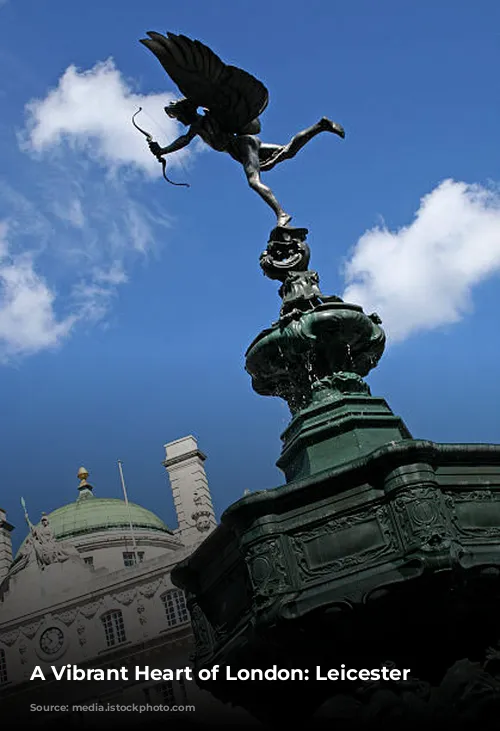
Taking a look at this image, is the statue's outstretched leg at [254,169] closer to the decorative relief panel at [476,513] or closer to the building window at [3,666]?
the decorative relief panel at [476,513]

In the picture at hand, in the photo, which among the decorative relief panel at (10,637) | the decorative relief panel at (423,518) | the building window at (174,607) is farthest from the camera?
the decorative relief panel at (10,637)

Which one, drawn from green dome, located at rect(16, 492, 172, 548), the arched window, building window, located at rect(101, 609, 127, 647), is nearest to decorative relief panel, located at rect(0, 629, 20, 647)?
the arched window

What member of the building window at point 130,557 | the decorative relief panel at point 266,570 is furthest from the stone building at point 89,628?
the decorative relief panel at point 266,570

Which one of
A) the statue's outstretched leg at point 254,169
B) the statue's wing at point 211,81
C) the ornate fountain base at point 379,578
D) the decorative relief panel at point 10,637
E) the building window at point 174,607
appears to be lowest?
the ornate fountain base at point 379,578

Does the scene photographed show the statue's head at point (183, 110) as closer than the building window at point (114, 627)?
Yes

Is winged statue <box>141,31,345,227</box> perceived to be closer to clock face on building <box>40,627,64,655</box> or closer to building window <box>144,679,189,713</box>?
building window <box>144,679,189,713</box>

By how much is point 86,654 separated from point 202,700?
6.62m

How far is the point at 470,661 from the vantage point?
5562 mm

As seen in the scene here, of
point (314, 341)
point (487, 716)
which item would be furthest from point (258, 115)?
point (487, 716)

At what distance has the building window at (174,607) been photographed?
33781 mm

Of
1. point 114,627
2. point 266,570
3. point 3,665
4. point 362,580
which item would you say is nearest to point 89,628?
point 114,627

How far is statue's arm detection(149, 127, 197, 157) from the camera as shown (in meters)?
8.63

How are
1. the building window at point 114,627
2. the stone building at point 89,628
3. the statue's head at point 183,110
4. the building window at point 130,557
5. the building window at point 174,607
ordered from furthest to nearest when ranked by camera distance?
the building window at point 130,557
the building window at point 114,627
the building window at point 174,607
the stone building at point 89,628
the statue's head at point 183,110

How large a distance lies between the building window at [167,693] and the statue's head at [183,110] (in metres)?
27.7
